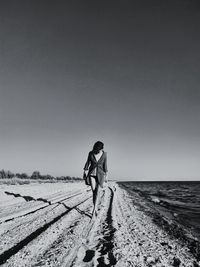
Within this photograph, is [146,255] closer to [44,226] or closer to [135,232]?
[135,232]

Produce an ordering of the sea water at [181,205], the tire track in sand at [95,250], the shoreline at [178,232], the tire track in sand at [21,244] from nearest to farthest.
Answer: the tire track in sand at [95,250]
the tire track in sand at [21,244]
the shoreline at [178,232]
the sea water at [181,205]

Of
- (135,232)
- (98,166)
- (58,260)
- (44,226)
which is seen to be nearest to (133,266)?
(58,260)

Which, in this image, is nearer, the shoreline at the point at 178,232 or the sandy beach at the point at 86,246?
the sandy beach at the point at 86,246

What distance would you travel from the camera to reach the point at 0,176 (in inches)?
2650

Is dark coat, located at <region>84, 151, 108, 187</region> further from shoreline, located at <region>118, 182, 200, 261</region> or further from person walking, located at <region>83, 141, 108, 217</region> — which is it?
shoreline, located at <region>118, 182, 200, 261</region>

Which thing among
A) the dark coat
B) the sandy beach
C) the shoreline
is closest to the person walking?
the dark coat

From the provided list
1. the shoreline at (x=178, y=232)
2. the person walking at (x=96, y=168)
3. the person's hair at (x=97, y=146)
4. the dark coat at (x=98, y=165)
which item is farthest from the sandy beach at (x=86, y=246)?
the person's hair at (x=97, y=146)

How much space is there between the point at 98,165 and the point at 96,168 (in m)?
0.10

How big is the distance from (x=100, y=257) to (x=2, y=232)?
2.44 meters

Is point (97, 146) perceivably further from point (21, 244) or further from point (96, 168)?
point (21, 244)

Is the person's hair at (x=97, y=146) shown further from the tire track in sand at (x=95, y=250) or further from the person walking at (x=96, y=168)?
the tire track in sand at (x=95, y=250)

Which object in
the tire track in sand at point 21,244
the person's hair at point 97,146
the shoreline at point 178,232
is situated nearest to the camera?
the tire track in sand at point 21,244

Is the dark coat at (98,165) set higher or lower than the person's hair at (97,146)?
lower

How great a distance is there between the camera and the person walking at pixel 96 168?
640 cm
